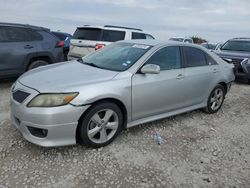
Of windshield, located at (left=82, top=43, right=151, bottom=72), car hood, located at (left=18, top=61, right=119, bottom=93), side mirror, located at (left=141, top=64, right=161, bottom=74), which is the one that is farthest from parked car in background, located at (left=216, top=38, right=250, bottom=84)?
car hood, located at (left=18, top=61, right=119, bottom=93)

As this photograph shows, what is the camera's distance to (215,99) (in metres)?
5.53

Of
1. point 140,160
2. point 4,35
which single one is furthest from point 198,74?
point 4,35

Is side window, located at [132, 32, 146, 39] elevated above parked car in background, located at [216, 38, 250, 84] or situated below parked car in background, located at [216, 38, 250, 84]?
above

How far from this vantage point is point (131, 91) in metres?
3.83

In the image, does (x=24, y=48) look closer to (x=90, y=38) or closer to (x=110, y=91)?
(x=90, y=38)

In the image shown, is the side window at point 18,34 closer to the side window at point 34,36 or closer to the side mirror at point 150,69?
the side window at point 34,36

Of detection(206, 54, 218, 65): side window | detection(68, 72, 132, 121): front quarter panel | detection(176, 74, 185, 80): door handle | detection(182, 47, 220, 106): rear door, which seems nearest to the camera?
detection(68, 72, 132, 121): front quarter panel

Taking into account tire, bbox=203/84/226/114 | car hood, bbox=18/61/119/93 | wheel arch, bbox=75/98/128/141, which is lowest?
tire, bbox=203/84/226/114

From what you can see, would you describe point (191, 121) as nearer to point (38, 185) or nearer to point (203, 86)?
point (203, 86)

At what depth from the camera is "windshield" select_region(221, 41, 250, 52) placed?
9.77 meters

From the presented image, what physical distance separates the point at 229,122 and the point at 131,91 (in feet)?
8.02

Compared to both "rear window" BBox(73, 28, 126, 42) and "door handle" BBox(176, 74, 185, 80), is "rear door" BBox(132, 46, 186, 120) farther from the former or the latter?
"rear window" BBox(73, 28, 126, 42)

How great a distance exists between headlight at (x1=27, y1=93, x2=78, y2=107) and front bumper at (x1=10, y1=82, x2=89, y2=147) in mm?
53

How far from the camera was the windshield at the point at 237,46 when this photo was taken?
9773mm
